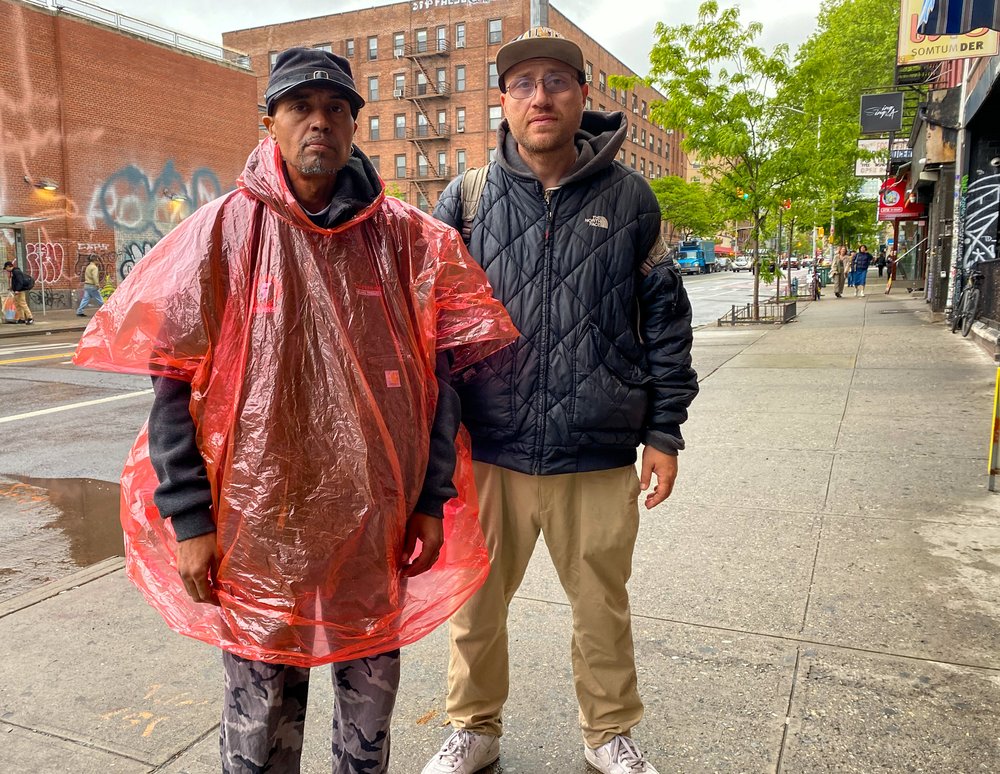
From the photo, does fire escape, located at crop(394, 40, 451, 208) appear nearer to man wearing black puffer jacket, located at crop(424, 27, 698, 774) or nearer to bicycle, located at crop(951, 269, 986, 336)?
bicycle, located at crop(951, 269, 986, 336)

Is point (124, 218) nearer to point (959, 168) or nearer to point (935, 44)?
point (959, 168)

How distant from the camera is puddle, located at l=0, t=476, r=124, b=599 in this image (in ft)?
14.7

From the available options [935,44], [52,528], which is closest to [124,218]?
[935,44]

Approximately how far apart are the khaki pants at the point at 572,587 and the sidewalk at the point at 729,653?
0.22 m

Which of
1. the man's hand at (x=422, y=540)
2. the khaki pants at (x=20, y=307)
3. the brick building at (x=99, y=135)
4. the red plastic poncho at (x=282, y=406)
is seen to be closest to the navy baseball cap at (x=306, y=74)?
the red plastic poncho at (x=282, y=406)

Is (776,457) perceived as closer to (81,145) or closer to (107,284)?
(107,284)

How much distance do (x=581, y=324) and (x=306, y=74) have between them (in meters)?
Answer: 1.00

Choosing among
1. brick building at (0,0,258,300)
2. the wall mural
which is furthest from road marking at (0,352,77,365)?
the wall mural

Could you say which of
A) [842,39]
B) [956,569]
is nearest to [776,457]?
[956,569]

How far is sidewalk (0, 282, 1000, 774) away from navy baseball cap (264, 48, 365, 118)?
1.98 metres

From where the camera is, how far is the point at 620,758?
245 centimetres

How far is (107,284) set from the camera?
26.2 metres

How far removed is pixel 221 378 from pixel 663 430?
1.28 meters

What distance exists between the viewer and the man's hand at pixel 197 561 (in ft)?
5.84
